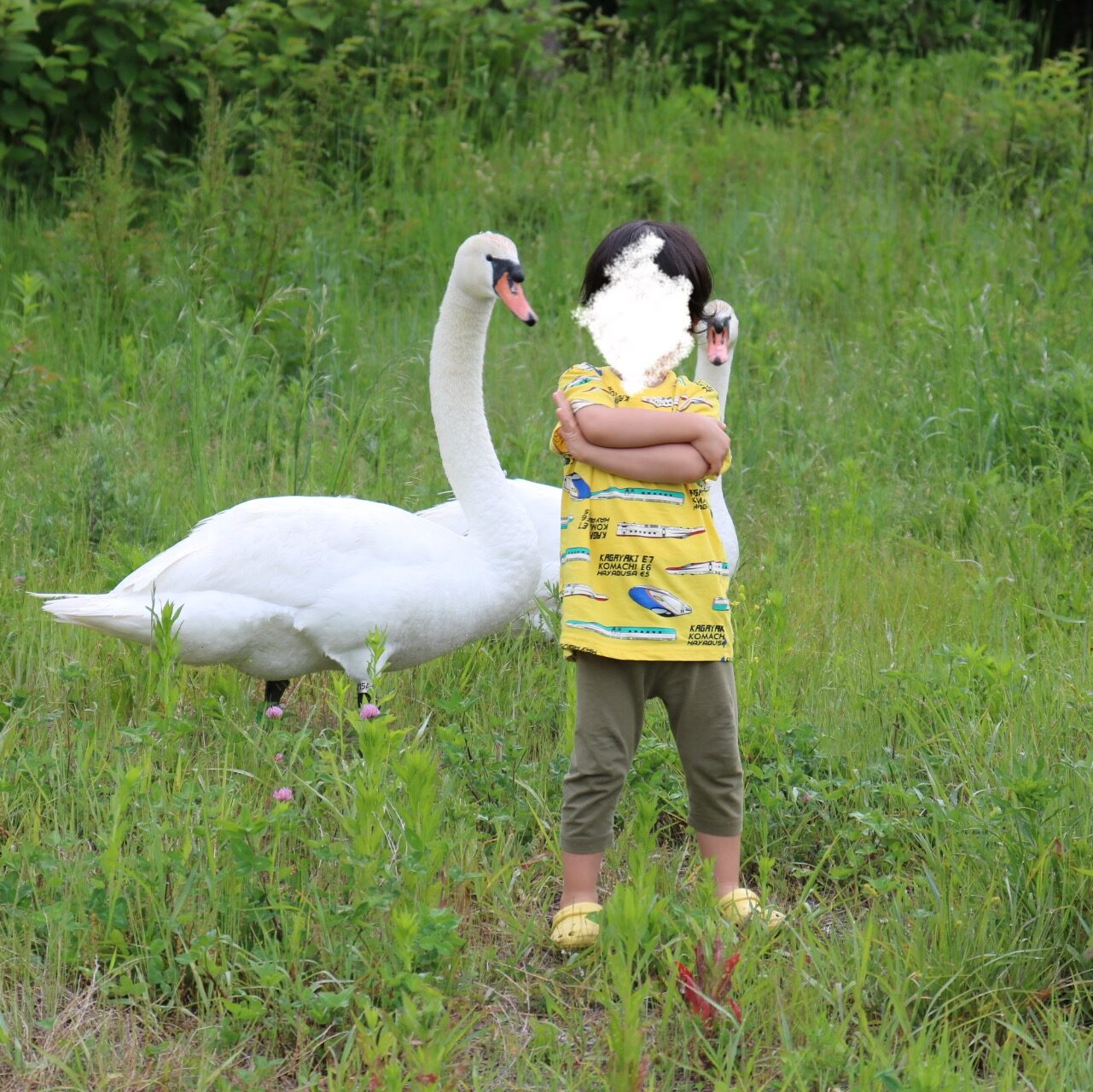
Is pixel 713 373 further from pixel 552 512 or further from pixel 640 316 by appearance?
pixel 640 316

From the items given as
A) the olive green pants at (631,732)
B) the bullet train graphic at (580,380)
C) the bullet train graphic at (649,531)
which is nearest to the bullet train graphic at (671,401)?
the bullet train graphic at (580,380)

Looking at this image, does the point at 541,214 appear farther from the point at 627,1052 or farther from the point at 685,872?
the point at 627,1052

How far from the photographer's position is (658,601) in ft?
9.96

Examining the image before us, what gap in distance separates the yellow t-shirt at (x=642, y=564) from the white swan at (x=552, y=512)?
1473mm

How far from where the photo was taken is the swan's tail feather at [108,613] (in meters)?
3.94

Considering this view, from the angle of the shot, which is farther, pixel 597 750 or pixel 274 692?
pixel 274 692

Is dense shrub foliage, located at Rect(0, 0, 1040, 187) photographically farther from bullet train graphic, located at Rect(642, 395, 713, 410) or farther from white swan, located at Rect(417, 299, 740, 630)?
bullet train graphic, located at Rect(642, 395, 713, 410)

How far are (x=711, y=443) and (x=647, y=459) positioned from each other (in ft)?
0.45

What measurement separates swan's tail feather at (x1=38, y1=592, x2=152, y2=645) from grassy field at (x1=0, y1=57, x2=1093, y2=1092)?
0.25 m

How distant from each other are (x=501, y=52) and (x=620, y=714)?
7.77 meters

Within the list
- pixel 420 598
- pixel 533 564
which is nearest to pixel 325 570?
pixel 420 598

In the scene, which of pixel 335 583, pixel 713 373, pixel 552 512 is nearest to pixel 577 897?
pixel 335 583

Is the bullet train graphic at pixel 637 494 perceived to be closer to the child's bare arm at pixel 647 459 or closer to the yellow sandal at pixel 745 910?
the child's bare arm at pixel 647 459

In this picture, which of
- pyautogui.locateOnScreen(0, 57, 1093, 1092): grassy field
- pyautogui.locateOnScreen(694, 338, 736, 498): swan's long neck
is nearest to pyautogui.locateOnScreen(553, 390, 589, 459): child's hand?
pyautogui.locateOnScreen(0, 57, 1093, 1092): grassy field
